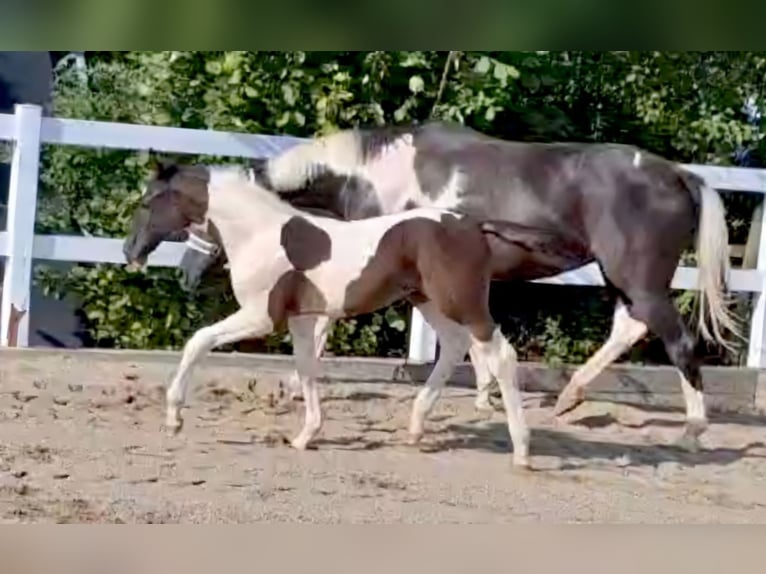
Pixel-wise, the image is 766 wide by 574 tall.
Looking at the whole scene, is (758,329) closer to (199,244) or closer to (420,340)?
(420,340)

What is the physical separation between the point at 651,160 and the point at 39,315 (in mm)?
1396

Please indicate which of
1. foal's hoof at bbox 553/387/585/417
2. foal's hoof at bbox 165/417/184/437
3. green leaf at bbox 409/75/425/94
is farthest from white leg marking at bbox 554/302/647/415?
foal's hoof at bbox 165/417/184/437

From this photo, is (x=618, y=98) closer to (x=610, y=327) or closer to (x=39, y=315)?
(x=610, y=327)

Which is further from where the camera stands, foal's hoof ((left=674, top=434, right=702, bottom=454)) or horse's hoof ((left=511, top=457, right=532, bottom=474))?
foal's hoof ((left=674, top=434, right=702, bottom=454))

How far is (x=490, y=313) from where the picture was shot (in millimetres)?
2697

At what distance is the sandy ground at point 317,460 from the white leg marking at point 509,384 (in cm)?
3

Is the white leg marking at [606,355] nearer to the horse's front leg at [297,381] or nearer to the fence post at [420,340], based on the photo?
the fence post at [420,340]

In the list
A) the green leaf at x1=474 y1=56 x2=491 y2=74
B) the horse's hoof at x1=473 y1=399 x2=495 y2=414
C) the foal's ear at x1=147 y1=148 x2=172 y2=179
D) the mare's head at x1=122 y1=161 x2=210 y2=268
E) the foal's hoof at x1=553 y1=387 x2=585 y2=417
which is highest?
the green leaf at x1=474 y1=56 x2=491 y2=74

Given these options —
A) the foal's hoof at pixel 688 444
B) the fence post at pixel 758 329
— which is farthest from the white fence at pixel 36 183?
the fence post at pixel 758 329

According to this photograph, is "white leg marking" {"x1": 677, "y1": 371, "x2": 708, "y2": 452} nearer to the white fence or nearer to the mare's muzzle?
the white fence

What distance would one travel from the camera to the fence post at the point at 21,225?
8.66 feet

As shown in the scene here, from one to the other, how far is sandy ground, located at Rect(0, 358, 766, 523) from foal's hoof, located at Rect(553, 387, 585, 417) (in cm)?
3

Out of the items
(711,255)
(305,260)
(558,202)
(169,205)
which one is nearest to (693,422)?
(711,255)

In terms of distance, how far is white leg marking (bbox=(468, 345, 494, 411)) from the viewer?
271cm
